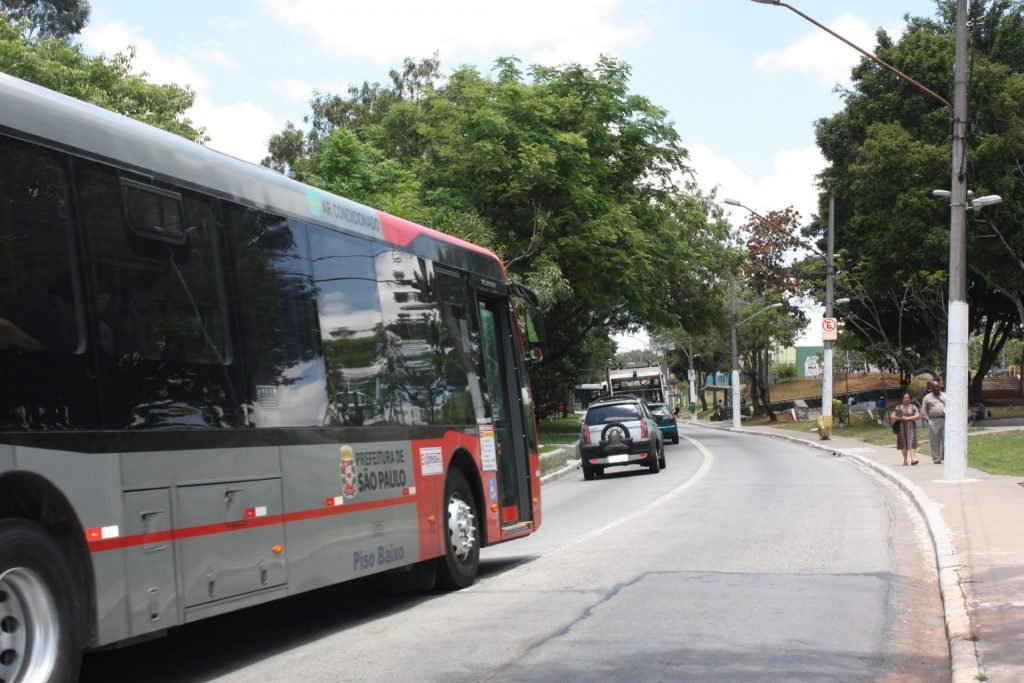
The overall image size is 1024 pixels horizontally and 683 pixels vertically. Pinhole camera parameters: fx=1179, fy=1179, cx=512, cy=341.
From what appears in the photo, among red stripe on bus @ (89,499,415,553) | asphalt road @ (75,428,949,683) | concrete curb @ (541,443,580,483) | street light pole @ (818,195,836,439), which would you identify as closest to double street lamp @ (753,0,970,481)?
asphalt road @ (75,428,949,683)

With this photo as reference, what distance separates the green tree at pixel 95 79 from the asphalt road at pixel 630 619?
21.6 m

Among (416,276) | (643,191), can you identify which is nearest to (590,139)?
(643,191)

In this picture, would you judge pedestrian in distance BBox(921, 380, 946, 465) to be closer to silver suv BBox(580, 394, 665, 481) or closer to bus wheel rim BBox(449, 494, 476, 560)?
silver suv BBox(580, 394, 665, 481)

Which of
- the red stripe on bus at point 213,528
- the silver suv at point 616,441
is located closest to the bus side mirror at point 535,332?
the red stripe on bus at point 213,528

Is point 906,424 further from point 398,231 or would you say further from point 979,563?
point 398,231

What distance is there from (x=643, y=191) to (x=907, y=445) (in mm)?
17226

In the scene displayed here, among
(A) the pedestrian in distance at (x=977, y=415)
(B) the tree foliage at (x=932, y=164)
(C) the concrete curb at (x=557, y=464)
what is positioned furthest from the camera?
(A) the pedestrian in distance at (x=977, y=415)

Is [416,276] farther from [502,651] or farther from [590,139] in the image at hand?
[590,139]

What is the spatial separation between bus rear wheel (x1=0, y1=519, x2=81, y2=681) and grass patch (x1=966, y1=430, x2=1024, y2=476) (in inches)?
777

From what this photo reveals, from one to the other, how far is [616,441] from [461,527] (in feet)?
55.7

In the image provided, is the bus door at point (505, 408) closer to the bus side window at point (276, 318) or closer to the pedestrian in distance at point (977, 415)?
the bus side window at point (276, 318)

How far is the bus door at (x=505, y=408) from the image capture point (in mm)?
12117

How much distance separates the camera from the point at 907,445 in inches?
1021

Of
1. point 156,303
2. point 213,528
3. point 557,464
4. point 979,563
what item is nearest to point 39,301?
point 156,303
